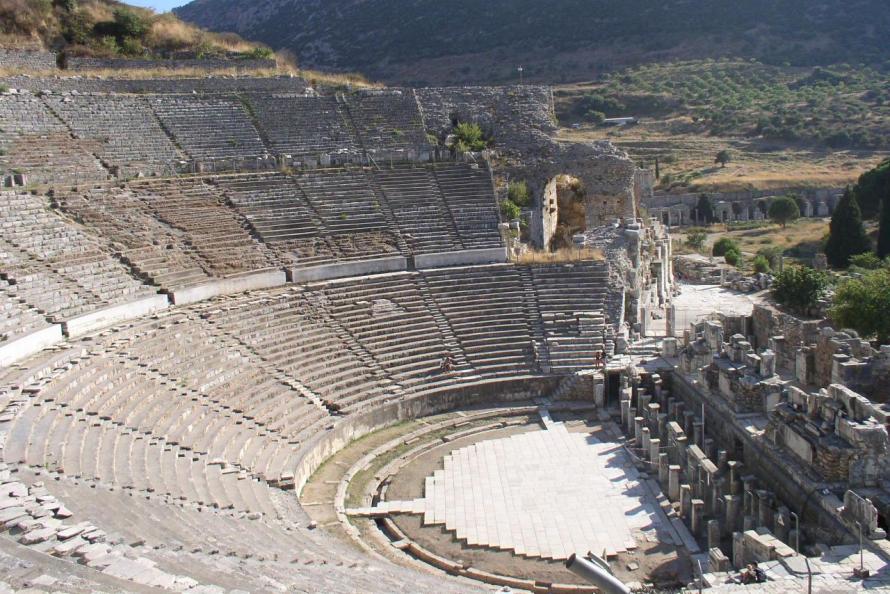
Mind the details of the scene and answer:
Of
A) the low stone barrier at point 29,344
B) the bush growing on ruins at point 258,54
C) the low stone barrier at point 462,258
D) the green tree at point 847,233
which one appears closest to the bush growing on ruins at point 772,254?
the green tree at point 847,233

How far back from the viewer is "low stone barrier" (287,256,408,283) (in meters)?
21.7

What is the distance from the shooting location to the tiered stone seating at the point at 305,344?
60.1ft

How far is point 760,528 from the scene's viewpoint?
1205cm

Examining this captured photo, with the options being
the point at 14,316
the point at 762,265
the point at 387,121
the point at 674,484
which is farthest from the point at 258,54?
the point at 674,484

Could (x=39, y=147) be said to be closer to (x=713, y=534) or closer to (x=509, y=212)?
(x=509, y=212)

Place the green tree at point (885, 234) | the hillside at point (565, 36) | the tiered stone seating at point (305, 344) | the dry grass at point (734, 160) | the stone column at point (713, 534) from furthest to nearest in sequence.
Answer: the hillside at point (565, 36) → the dry grass at point (734, 160) → the green tree at point (885, 234) → the tiered stone seating at point (305, 344) → the stone column at point (713, 534)

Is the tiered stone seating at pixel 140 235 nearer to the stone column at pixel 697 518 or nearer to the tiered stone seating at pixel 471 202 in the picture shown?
the tiered stone seating at pixel 471 202

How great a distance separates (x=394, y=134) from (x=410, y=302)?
8.91 meters

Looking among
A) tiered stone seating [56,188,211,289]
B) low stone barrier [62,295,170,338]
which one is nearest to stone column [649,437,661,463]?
low stone barrier [62,295,170,338]

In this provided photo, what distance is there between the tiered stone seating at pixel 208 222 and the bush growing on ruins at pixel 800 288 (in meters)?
13.7

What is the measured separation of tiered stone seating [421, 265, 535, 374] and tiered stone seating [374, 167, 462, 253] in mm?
1235

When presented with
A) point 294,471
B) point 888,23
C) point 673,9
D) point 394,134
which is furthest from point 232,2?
point 294,471

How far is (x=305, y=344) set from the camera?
19.2 metres

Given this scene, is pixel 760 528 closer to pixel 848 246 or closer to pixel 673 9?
pixel 848 246
